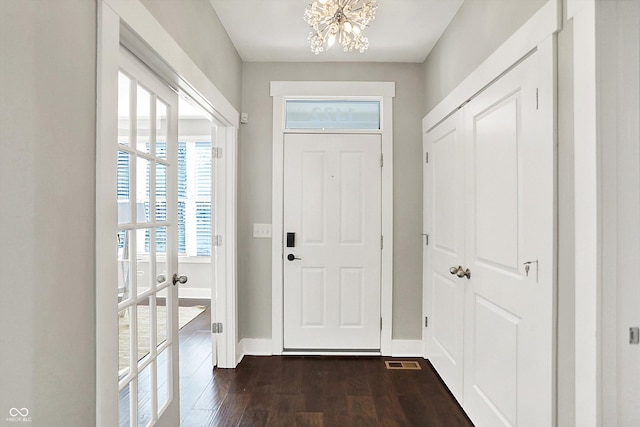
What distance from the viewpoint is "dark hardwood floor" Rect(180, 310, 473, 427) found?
85.3 inches

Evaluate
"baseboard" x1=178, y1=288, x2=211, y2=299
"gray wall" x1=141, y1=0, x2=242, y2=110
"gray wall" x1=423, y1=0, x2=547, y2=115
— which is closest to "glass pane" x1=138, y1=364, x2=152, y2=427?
"gray wall" x1=141, y1=0, x2=242, y2=110

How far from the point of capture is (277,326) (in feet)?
10.3

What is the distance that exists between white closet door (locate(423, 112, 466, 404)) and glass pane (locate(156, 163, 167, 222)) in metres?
1.78

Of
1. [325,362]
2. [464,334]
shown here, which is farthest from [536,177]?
[325,362]

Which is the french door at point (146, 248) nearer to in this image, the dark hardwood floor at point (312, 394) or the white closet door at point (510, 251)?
the dark hardwood floor at point (312, 394)

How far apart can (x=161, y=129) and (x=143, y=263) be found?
0.69m

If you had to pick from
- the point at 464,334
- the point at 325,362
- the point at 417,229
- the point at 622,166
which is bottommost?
the point at 325,362

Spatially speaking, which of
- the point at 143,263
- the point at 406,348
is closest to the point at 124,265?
the point at 143,263

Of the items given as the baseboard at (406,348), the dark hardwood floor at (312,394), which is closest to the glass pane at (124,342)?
the dark hardwood floor at (312,394)

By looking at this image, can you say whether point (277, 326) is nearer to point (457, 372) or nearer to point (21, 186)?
point (457, 372)

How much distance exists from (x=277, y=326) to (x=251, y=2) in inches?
98.6

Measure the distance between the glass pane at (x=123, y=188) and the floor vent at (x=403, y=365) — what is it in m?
2.33

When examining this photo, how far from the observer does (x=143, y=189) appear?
164 centimetres

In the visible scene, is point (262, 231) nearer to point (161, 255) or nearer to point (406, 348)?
point (161, 255)
